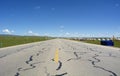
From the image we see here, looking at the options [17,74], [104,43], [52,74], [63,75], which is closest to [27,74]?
[17,74]

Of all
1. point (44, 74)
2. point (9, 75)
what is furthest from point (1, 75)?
point (44, 74)

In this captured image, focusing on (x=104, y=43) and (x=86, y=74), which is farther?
(x=104, y=43)

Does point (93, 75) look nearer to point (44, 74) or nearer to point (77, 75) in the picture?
point (77, 75)

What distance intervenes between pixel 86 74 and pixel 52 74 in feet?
4.53

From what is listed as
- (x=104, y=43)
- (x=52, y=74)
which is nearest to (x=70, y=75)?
(x=52, y=74)

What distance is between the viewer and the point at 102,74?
24.6ft

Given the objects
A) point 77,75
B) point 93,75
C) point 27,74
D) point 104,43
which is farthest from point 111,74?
point 104,43

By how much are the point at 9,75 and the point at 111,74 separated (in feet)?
13.5

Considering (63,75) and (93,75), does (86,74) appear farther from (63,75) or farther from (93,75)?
(63,75)

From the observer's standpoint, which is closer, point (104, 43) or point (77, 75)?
point (77, 75)

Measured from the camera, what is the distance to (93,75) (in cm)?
725

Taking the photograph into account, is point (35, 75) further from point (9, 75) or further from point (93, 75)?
point (93, 75)

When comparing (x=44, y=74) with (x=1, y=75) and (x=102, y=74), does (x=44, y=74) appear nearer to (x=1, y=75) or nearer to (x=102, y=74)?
(x=1, y=75)

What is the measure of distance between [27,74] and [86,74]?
2389mm
